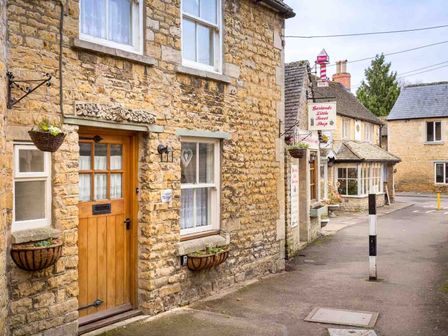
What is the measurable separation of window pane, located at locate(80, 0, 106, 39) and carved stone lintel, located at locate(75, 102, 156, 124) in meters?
0.99

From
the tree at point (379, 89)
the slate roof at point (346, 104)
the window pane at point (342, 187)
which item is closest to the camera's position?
the window pane at point (342, 187)

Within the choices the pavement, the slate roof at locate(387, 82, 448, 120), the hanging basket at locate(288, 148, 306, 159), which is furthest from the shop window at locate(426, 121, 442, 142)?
the hanging basket at locate(288, 148, 306, 159)

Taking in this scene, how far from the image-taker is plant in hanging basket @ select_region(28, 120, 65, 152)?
4969 mm

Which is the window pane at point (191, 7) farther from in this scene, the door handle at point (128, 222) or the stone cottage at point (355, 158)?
the stone cottage at point (355, 158)

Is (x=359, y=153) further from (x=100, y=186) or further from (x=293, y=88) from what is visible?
(x=100, y=186)

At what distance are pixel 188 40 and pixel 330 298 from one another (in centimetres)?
512

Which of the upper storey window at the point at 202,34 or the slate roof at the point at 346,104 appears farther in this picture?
the slate roof at the point at 346,104

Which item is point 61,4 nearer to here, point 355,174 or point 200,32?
point 200,32

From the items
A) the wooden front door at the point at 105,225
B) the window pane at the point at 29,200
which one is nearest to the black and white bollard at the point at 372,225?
the wooden front door at the point at 105,225

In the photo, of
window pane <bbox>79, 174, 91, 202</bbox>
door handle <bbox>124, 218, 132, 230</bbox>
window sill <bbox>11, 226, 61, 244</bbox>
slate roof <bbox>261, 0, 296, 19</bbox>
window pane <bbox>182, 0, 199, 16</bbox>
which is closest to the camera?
window sill <bbox>11, 226, 61, 244</bbox>

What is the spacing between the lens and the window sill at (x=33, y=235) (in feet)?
16.8

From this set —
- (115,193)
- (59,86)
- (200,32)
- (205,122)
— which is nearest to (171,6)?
(200,32)

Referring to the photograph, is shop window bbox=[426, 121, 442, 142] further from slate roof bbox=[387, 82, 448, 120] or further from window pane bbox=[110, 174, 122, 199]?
window pane bbox=[110, 174, 122, 199]

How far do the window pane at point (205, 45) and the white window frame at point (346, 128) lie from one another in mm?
20073
